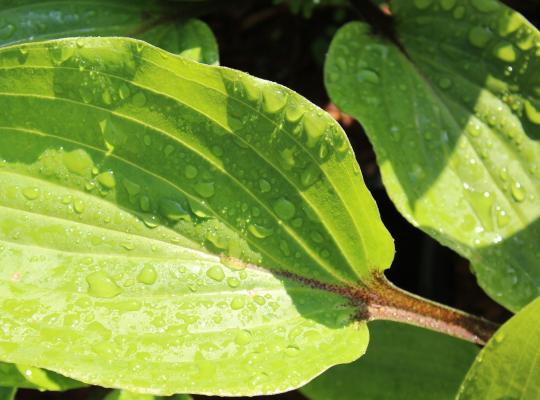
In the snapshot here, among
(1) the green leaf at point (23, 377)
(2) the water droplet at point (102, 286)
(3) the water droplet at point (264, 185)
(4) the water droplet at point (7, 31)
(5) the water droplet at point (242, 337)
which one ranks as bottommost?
(1) the green leaf at point (23, 377)

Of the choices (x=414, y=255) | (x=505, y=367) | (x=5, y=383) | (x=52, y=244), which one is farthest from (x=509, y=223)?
(x=5, y=383)

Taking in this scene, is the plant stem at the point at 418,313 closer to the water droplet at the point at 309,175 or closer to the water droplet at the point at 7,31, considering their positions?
the water droplet at the point at 309,175

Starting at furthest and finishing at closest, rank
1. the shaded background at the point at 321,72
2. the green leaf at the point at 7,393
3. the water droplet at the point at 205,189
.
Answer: the shaded background at the point at 321,72, the green leaf at the point at 7,393, the water droplet at the point at 205,189

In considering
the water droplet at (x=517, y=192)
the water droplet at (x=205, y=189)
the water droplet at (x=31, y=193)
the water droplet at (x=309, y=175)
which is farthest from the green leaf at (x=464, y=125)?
the water droplet at (x=31, y=193)

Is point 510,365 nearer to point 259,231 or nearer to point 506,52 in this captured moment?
point 259,231

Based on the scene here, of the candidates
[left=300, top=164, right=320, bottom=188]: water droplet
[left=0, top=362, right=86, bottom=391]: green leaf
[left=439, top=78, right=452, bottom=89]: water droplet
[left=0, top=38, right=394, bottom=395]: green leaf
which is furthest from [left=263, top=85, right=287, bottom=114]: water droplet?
[left=0, top=362, right=86, bottom=391]: green leaf
